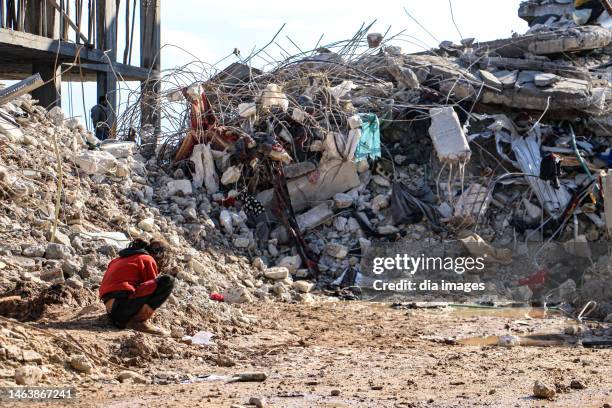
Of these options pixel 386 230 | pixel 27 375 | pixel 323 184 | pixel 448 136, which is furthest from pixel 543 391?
pixel 448 136

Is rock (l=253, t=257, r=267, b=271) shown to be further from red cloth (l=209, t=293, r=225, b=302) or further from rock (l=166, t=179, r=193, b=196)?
red cloth (l=209, t=293, r=225, b=302)

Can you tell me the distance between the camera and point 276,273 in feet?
38.2

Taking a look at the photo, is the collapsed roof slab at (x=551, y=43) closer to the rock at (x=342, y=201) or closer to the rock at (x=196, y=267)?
the rock at (x=342, y=201)

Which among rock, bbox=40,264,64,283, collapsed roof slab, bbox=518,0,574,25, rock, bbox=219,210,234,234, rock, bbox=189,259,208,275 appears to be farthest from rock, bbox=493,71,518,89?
rock, bbox=40,264,64,283

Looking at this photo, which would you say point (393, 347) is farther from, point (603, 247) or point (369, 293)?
point (603, 247)

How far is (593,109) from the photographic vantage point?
46.0 feet

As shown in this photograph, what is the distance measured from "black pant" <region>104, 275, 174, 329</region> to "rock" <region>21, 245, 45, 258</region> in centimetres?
154

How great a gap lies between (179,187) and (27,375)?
6833 millimetres

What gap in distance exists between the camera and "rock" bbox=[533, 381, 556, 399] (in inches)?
224

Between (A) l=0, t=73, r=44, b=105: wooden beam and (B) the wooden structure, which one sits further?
(B) the wooden structure

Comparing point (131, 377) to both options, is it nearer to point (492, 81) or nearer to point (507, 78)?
point (492, 81)

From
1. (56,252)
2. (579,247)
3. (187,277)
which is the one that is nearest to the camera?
(56,252)

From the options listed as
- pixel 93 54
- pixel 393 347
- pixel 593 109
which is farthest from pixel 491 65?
pixel 393 347

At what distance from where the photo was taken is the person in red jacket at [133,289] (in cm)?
749
